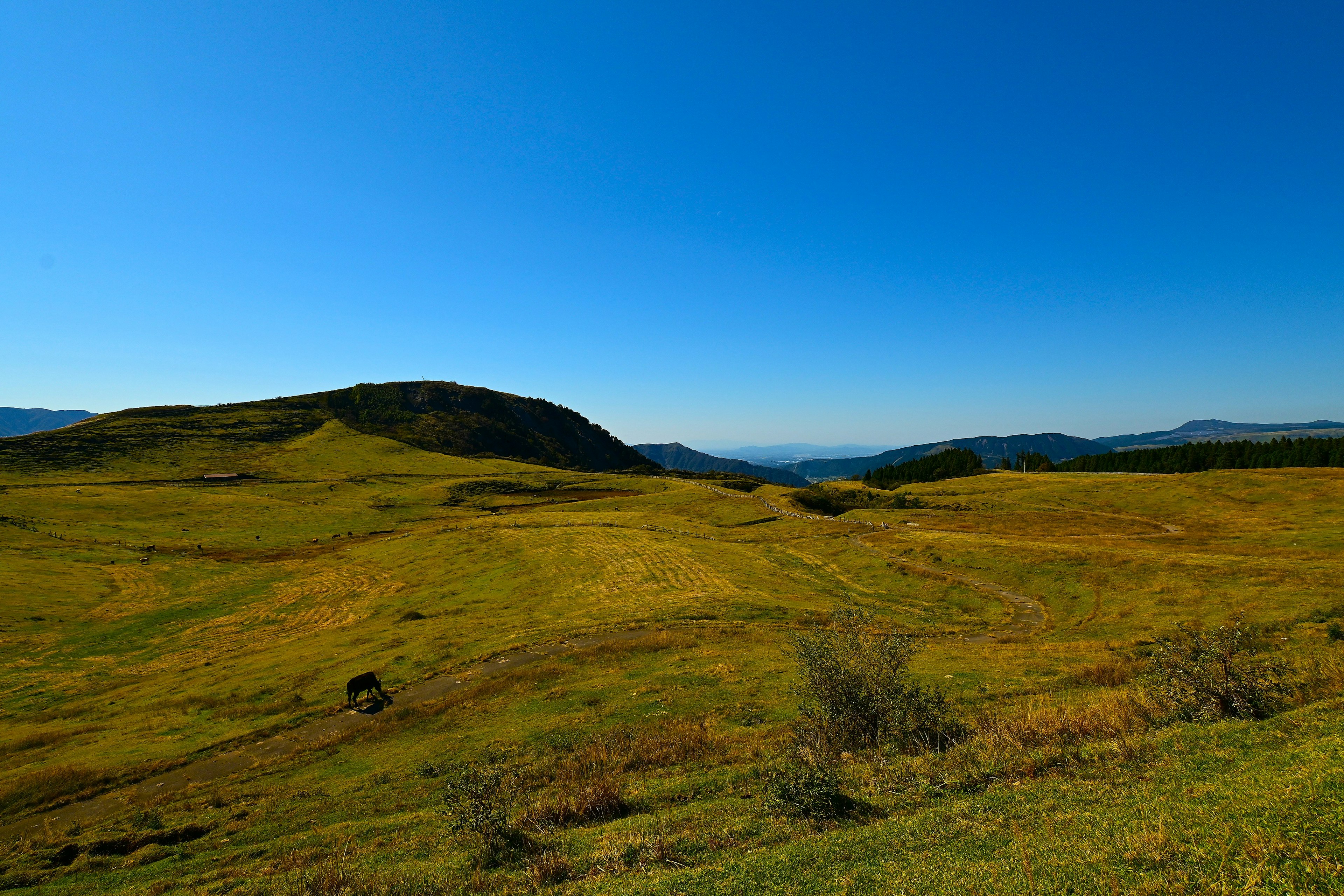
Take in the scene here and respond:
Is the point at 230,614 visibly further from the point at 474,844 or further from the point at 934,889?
the point at 934,889

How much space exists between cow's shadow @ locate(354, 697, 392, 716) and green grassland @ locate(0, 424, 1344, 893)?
144 cm

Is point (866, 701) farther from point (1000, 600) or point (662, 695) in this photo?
point (1000, 600)

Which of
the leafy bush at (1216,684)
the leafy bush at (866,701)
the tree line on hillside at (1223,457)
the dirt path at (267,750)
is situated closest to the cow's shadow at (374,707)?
the dirt path at (267,750)

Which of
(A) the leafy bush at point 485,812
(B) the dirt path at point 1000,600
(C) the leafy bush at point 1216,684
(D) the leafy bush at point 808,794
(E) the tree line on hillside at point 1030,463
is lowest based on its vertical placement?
(B) the dirt path at point 1000,600

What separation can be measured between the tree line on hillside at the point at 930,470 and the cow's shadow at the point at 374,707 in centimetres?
14045

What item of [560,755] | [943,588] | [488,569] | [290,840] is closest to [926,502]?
[943,588]

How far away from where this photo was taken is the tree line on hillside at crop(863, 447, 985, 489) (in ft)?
Result: 514

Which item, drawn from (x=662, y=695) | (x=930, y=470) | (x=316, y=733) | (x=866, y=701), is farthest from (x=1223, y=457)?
(x=316, y=733)

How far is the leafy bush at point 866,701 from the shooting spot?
13828 mm

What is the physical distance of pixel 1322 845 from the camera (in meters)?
5.52

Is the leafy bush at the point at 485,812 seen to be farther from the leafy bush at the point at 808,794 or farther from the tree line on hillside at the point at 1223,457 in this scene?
the tree line on hillside at the point at 1223,457

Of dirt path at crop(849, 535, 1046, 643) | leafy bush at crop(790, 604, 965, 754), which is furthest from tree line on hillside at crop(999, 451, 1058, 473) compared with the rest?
leafy bush at crop(790, 604, 965, 754)

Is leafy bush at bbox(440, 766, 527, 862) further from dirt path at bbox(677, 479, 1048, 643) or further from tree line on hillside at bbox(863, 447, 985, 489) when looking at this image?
tree line on hillside at bbox(863, 447, 985, 489)

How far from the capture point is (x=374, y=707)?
2361 cm
